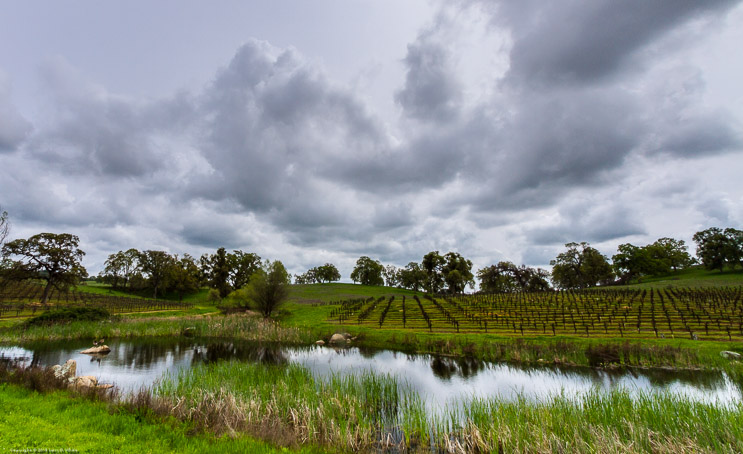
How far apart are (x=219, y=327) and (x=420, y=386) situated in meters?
29.8

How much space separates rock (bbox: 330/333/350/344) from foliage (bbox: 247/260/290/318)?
73.4ft

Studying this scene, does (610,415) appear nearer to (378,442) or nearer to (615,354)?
(378,442)

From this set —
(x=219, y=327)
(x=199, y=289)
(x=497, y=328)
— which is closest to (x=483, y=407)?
(x=497, y=328)

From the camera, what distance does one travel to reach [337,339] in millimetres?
32844

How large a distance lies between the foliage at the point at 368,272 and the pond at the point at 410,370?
113510 mm

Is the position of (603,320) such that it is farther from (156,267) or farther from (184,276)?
(156,267)

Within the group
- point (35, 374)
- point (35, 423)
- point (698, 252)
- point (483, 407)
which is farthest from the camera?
point (698, 252)

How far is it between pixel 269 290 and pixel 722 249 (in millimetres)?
129596

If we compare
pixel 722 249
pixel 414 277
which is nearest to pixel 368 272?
pixel 414 277

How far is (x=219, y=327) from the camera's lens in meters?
37.5

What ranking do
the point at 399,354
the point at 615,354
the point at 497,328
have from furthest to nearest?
the point at 497,328, the point at 399,354, the point at 615,354

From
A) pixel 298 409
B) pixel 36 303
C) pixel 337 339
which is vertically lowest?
pixel 337 339

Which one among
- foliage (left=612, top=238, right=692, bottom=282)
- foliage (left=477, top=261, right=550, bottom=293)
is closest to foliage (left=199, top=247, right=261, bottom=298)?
foliage (left=477, top=261, right=550, bottom=293)

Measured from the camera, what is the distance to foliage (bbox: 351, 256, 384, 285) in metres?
144
